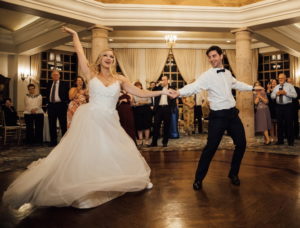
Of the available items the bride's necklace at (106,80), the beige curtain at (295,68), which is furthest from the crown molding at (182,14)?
the beige curtain at (295,68)

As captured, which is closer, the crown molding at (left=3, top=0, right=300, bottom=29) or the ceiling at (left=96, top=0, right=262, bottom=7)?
the crown molding at (left=3, top=0, right=300, bottom=29)

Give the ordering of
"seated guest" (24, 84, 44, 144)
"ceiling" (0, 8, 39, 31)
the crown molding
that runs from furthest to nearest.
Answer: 1. "ceiling" (0, 8, 39, 31)
2. "seated guest" (24, 84, 44, 144)
3. the crown molding

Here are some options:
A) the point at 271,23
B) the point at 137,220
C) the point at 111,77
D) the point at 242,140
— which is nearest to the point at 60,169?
the point at 137,220

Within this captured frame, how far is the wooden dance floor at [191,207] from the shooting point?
2.03 metres

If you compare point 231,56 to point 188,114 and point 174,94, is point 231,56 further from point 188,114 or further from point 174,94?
point 174,94

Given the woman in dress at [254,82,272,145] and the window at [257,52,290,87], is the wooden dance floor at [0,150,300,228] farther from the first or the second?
the window at [257,52,290,87]

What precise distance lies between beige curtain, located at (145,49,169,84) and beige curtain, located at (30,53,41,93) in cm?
438

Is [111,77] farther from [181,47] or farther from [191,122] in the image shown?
[181,47]

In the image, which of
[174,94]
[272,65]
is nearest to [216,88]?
[174,94]

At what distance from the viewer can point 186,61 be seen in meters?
11.8

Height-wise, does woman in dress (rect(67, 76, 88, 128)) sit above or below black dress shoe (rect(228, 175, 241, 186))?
above

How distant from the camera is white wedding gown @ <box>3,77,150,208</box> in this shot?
Result: 225 centimetres

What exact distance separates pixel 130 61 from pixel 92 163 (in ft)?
31.3

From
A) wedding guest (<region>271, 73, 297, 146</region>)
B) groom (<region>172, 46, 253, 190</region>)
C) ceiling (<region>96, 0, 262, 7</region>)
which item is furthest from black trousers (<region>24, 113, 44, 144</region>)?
wedding guest (<region>271, 73, 297, 146</region>)
